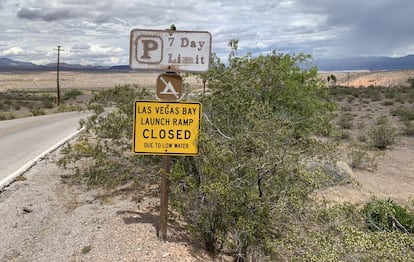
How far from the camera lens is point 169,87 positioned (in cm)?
503

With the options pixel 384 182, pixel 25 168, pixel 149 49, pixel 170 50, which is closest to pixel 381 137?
pixel 384 182

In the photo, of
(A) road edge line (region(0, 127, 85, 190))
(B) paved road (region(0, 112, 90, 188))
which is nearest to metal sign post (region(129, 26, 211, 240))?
(B) paved road (region(0, 112, 90, 188))

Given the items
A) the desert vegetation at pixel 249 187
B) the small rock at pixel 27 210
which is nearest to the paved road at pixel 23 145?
the small rock at pixel 27 210

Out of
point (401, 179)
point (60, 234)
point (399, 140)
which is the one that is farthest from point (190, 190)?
point (399, 140)

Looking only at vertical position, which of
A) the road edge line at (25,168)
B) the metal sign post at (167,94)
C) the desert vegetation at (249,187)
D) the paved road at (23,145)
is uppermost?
the metal sign post at (167,94)

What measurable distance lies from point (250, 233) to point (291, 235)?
0.46 metres

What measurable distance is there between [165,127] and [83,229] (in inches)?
69.6

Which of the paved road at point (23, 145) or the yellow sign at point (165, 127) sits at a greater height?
the yellow sign at point (165, 127)

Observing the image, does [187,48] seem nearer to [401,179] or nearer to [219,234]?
[219,234]

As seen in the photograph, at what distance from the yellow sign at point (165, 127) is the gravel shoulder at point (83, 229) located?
1051mm

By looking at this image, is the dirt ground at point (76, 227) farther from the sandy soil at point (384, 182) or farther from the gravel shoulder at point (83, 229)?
the sandy soil at point (384, 182)

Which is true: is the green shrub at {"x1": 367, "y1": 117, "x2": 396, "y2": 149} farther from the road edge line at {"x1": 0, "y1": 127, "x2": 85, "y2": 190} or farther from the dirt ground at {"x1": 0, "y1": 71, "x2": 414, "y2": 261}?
the road edge line at {"x1": 0, "y1": 127, "x2": 85, "y2": 190}

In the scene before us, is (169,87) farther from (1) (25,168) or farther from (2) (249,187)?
(1) (25,168)

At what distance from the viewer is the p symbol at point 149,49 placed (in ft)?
16.1
